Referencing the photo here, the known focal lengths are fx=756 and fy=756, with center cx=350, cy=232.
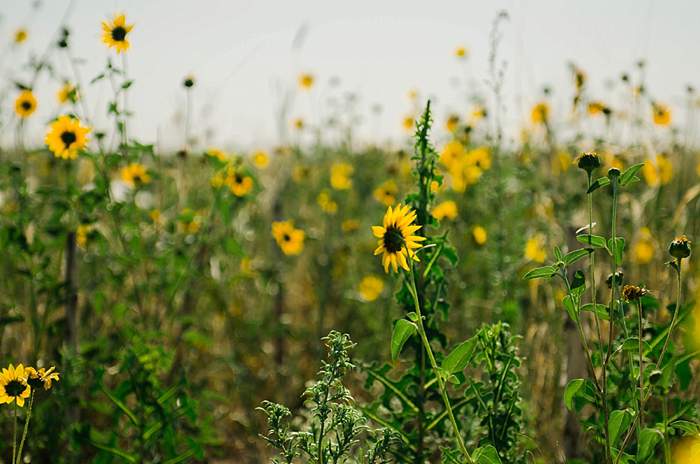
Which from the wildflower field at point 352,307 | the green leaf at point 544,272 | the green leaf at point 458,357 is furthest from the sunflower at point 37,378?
the green leaf at point 544,272

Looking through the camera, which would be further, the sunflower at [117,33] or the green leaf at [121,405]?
the sunflower at [117,33]

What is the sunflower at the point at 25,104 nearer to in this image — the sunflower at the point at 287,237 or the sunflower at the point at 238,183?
the sunflower at the point at 238,183

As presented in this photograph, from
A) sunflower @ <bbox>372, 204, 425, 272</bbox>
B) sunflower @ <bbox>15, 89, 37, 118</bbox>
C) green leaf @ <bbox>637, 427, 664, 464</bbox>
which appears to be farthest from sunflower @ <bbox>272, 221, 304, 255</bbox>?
green leaf @ <bbox>637, 427, 664, 464</bbox>

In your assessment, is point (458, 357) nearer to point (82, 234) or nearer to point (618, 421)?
point (618, 421)

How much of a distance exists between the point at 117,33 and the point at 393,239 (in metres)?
1.47

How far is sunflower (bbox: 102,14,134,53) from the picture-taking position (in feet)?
8.00

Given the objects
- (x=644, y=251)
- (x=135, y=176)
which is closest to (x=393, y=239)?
(x=135, y=176)

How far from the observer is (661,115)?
12.9 ft

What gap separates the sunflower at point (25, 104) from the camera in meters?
2.90

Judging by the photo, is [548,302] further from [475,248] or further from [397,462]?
[397,462]

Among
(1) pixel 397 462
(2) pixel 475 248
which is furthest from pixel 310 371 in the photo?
(1) pixel 397 462

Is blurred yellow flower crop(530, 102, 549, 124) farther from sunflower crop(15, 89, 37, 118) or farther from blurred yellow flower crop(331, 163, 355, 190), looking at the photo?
sunflower crop(15, 89, 37, 118)

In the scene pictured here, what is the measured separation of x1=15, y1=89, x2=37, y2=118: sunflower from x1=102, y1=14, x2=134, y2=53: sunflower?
0.61 meters

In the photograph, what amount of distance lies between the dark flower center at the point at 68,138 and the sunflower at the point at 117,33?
314mm
